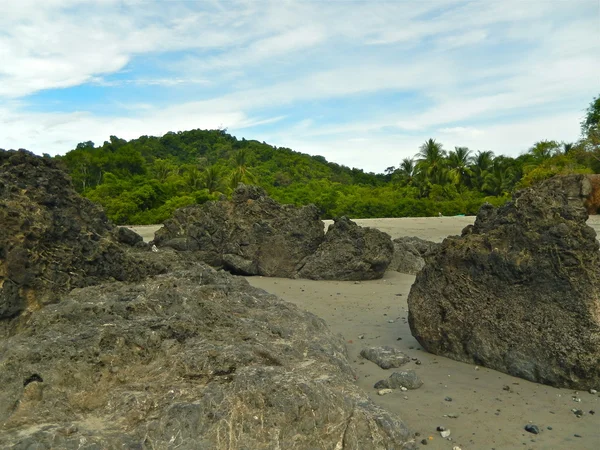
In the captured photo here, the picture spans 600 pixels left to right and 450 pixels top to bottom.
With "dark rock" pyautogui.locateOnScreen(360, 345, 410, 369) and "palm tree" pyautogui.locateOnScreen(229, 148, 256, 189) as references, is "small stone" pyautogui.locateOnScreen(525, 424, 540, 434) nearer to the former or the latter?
"dark rock" pyautogui.locateOnScreen(360, 345, 410, 369)

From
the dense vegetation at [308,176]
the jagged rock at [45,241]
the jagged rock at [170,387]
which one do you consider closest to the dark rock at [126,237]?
the jagged rock at [45,241]

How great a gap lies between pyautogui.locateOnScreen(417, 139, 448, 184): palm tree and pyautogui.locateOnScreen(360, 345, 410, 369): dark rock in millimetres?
48972

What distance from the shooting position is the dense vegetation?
3722 centimetres

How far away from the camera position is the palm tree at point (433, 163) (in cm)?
5403

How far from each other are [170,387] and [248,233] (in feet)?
30.8

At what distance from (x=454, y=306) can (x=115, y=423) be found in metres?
3.78

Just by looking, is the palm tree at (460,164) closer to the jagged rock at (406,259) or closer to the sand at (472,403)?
the jagged rock at (406,259)

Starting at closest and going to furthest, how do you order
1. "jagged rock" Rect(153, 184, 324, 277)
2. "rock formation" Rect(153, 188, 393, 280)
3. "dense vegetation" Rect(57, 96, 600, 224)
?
"rock formation" Rect(153, 188, 393, 280) < "jagged rock" Rect(153, 184, 324, 277) < "dense vegetation" Rect(57, 96, 600, 224)

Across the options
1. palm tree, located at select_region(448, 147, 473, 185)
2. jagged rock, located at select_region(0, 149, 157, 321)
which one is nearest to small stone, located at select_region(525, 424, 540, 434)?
jagged rock, located at select_region(0, 149, 157, 321)

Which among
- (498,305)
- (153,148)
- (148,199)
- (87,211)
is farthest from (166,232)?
(153,148)

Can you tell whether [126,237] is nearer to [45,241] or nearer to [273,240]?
A: [45,241]

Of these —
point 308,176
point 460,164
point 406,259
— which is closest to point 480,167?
point 460,164

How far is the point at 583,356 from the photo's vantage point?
5.28m

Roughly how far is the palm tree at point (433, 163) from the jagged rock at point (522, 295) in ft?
158
